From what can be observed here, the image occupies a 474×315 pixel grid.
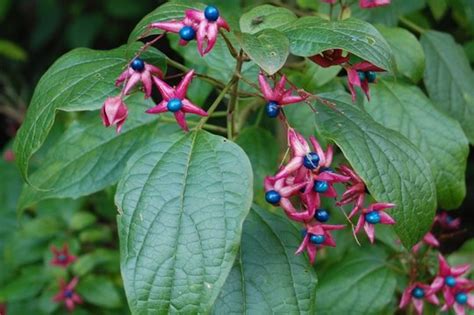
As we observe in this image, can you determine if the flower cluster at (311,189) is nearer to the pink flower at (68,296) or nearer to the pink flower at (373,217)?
the pink flower at (373,217)

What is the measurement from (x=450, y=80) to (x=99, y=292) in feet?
3.42

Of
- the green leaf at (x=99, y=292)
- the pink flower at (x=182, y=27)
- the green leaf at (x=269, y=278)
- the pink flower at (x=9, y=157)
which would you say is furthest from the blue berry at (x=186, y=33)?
the pink flower at (x=9, y=157)

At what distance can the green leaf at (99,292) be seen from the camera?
2004 mm

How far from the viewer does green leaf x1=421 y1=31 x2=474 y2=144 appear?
162 centimetres

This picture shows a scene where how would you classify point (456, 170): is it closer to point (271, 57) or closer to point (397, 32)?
point (397, 32)

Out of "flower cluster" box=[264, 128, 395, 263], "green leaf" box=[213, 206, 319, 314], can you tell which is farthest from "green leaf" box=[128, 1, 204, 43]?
"green leaf" box=[213, 206, 319, 314]

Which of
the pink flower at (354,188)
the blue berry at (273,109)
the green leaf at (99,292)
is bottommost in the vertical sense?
the green leaf at (99,292)

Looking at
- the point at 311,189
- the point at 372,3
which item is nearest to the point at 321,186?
the point at 311,189

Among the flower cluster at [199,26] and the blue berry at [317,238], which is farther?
the blue berry at [317,238]

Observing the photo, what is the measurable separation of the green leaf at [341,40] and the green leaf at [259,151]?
0.42 metres

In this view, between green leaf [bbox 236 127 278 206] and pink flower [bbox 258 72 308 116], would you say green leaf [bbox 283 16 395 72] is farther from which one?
green leaf [bbox 236 127 278 206]

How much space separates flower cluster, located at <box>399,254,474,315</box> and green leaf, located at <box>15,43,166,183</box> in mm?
659

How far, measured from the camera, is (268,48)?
1056 mm

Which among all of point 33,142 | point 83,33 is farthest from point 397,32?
point 83,33
